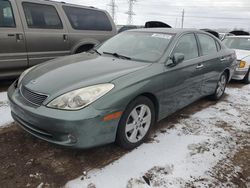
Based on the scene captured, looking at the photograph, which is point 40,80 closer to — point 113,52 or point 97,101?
point 97,101

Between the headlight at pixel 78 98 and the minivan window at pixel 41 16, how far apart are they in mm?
3061

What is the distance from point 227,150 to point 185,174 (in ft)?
2.83

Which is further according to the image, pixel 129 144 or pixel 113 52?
pixel 113 52

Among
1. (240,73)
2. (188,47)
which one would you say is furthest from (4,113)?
(240,73)

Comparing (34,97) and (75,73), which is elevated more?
(75,73)

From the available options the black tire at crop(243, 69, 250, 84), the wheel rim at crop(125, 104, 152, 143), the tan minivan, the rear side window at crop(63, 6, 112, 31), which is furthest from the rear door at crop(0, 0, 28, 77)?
the black tire at crop(243, 69, 250, 84)

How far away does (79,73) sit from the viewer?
8.12 ft

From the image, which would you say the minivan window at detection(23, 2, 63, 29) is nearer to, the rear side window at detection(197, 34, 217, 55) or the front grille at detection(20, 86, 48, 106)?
the front grille at detection(20, 86, 48, 106)

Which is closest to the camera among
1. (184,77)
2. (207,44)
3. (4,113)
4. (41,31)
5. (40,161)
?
(40,161)

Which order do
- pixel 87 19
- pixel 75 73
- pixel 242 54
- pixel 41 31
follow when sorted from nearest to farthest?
pixel 75 73 < pixel 41 31 < pixel 87 19 < pixel 242 54

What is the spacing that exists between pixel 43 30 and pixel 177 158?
384cm

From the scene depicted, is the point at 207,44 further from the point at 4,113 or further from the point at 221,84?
the point at 4,113

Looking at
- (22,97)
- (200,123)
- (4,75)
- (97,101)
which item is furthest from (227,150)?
(4,75)

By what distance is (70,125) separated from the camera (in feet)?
6.53
